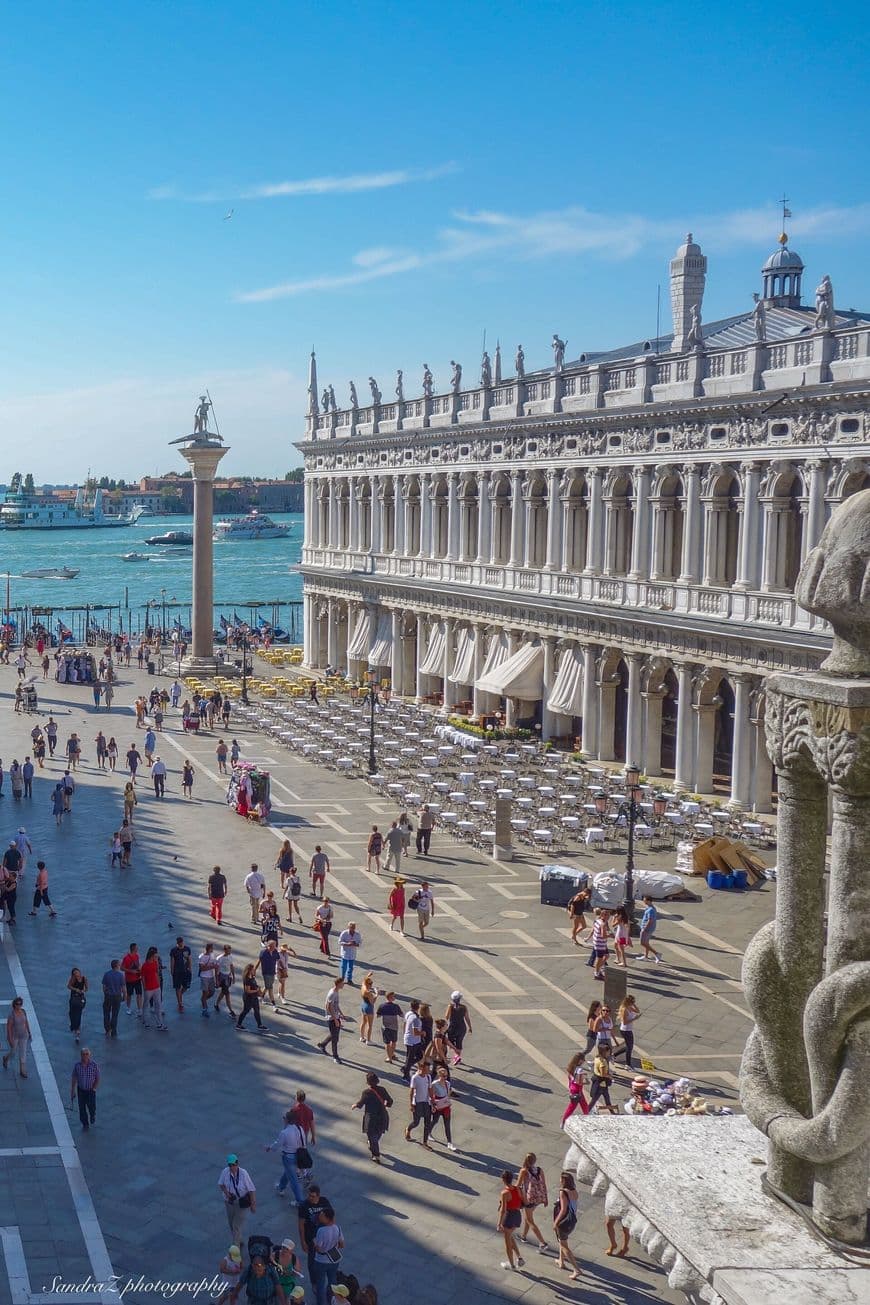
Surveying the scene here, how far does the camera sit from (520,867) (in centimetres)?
3416

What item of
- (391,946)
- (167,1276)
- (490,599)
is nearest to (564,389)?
(490,599)

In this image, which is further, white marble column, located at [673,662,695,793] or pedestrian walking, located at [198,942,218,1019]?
white marble column, located at [673,662,695,793]

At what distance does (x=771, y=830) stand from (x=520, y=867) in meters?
7.25

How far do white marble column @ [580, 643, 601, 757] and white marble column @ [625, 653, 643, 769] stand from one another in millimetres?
2416

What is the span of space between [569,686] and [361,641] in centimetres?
1996

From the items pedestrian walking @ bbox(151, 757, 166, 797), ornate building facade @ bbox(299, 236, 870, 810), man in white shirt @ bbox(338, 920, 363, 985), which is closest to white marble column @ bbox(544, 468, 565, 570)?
ornate building facade @ bbox(299, 236, 870, 810)

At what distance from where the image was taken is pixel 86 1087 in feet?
61.9

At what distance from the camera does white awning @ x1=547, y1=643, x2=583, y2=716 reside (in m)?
47.4

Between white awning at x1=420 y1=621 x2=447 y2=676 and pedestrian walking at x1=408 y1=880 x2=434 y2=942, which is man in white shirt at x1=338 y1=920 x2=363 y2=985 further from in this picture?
white awning at x1=420 y1=621 x2=447 y2=676

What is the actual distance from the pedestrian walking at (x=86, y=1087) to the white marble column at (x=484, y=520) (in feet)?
122

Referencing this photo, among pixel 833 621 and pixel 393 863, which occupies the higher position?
pixel 833 621

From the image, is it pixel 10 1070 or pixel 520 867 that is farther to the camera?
pixel 520 867

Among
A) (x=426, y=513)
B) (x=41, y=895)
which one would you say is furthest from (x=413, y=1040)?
(x=426, y=513)

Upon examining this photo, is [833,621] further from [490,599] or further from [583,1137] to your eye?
[490,599]
